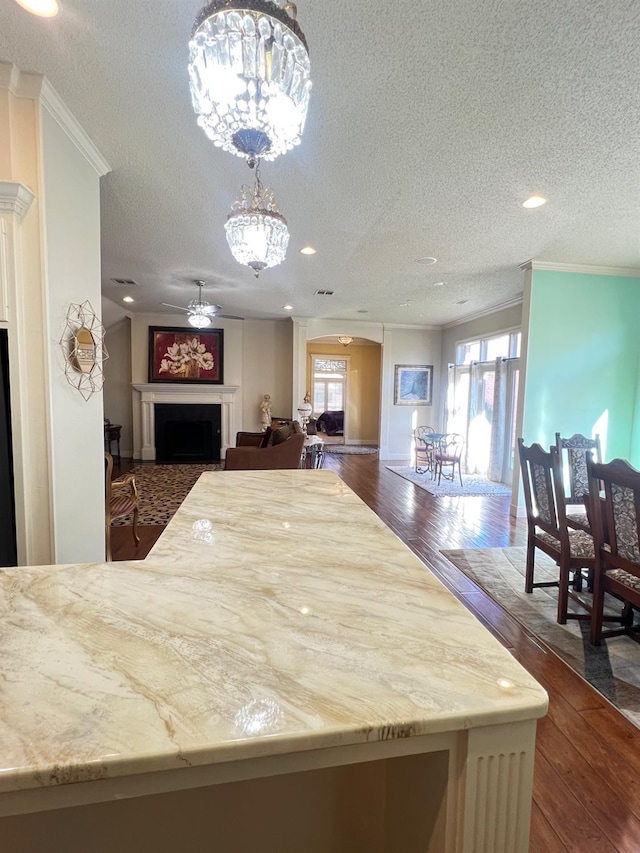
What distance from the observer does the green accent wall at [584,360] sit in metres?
4.41

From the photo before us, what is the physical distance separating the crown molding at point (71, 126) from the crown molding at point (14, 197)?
1.56ft

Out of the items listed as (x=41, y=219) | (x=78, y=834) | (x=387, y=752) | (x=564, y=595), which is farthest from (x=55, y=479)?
(x=564, y=595)

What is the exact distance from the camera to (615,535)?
80.7 inches

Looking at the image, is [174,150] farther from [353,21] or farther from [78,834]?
[78,834]

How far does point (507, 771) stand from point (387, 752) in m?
0.19

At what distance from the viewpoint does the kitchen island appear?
502 mm

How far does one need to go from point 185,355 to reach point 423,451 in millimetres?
4748

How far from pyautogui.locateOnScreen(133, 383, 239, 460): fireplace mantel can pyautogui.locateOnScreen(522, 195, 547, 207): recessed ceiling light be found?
5754 millimetres

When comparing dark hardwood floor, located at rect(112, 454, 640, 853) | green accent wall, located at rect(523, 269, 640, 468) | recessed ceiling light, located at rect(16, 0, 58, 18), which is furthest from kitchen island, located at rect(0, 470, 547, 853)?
green accent wall, located at rect(523, 269, 640, 468)

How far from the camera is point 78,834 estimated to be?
27.2 inches

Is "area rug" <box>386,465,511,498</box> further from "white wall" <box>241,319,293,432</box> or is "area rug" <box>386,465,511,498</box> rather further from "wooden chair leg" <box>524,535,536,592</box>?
"white wall" <box>241,319,293,432</box>

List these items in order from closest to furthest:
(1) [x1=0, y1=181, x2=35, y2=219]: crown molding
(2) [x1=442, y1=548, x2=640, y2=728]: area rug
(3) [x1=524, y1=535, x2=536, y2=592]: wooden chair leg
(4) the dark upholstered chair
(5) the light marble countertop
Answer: (5) the light marble countertop < (1) [x1=0, y1=181, x2=35, y2=219]: crown molding < (2) [x1=442, y1=548, x2=640, y2=728]: area rug < (3) [x1=524, y1=535, x2=536, y2=592]: wooden chair leg < (4) the dark upholstered chair

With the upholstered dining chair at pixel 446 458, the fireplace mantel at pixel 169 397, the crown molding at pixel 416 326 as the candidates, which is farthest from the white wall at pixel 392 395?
the fireplace mantel at pixel 169 397

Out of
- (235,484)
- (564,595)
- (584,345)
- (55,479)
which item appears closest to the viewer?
(235,484)
